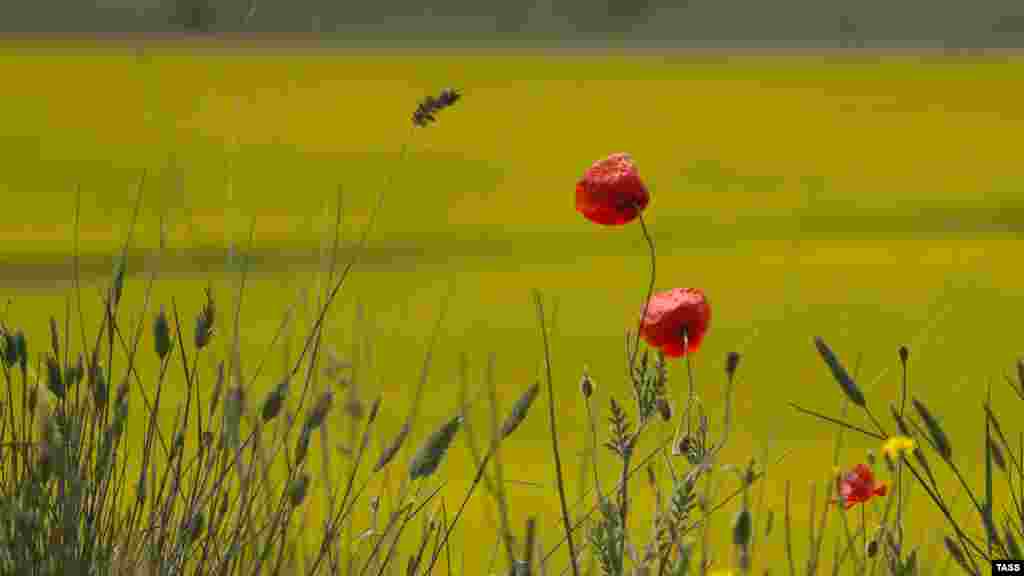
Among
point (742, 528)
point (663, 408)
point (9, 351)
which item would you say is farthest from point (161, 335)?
point (742, 528)

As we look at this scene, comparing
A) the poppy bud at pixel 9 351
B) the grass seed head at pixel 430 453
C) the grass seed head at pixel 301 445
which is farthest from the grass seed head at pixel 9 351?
the grass seed head at pixel 430 453

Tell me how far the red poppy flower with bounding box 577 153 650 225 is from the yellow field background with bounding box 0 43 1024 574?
27cm

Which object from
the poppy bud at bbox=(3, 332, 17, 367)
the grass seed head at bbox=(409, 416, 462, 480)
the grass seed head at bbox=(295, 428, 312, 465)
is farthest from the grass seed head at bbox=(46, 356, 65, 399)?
the grass seed head at bbox=(409, 416, 462, 480)

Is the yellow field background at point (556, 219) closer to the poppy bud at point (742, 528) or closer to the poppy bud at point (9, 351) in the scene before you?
the poppy bud at point (9, 351)

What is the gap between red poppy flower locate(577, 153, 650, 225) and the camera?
1.32 m

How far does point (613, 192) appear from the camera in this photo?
1323 mm

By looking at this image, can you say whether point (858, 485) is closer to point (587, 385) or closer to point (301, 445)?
point (587, 385)

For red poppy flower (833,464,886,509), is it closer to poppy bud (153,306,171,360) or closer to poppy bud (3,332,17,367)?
poppy bud (153,306,171,360)

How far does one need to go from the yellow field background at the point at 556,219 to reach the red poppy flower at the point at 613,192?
27 centimetres

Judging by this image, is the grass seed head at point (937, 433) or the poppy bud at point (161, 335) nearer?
the grass seed head at point (937, 433)

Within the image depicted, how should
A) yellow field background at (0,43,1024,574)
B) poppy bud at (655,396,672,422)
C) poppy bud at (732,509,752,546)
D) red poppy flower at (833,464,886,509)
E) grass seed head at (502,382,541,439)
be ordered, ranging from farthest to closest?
1. yellow field background at (0,43,1024,574)
2. red poppy flower at (833,464,886,509)
3. poppy bud at (655,396,672,422)
4. grass seed head at (502,382,541,439)
5. poppy bud at (732,509,752,546)

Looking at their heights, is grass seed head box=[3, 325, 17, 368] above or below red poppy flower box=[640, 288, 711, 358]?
below

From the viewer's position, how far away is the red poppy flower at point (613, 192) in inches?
51.9

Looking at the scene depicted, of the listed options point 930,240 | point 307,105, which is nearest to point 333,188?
point 307,105
